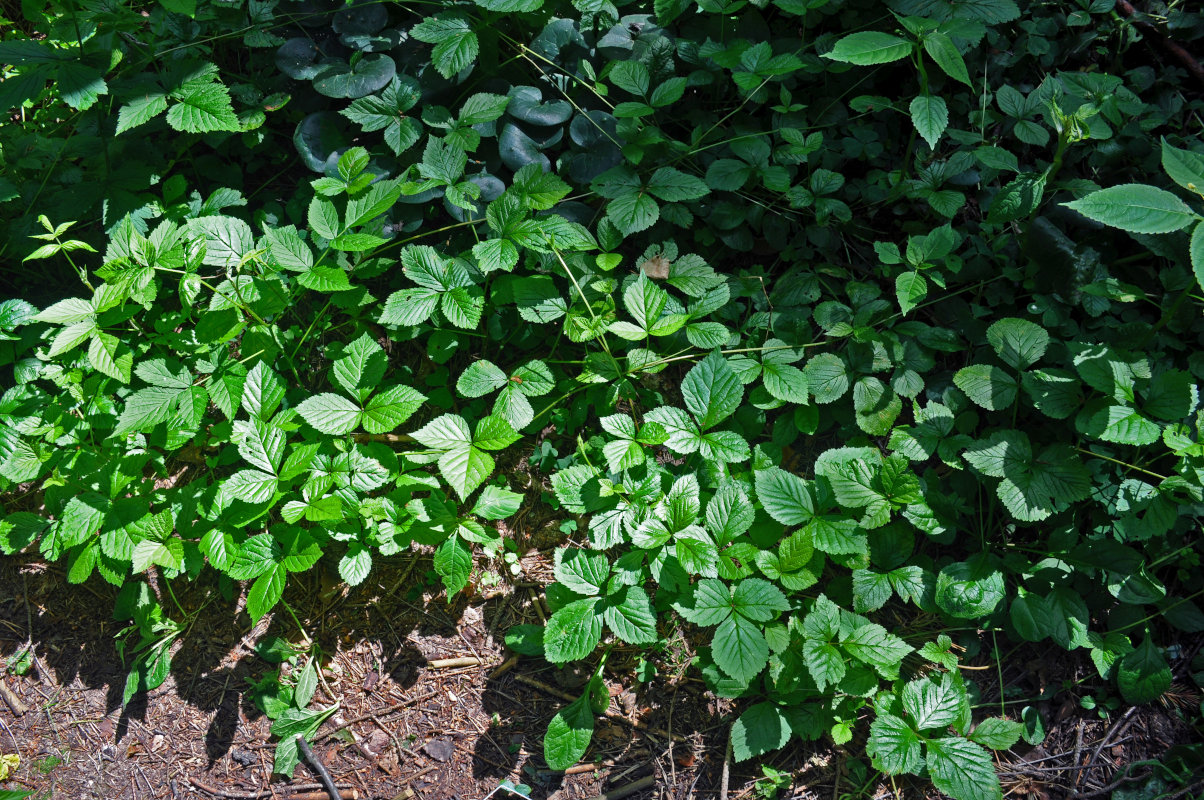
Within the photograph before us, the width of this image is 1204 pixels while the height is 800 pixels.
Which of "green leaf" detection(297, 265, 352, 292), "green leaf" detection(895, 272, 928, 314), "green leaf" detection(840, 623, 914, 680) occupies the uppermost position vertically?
"green leaf" detection(297, 265, 352, 292)

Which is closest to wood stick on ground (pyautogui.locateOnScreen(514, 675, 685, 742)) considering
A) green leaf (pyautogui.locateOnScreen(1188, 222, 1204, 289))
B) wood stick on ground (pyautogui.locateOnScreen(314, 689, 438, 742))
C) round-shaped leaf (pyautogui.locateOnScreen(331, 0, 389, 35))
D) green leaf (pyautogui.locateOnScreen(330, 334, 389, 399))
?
wood stick on ground (pyautogui.locateOnScreen(314, 689, 438, 742))

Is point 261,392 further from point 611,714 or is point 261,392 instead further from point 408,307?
point 611,714

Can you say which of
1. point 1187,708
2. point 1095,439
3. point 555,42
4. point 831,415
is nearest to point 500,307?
point 555,42

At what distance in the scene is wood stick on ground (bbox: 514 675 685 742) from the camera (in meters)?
1.96

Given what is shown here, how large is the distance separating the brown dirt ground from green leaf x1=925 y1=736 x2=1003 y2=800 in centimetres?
21

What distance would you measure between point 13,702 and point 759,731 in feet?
6.58

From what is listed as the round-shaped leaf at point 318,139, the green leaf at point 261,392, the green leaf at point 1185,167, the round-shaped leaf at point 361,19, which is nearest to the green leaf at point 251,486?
the green leaf at point 261,392

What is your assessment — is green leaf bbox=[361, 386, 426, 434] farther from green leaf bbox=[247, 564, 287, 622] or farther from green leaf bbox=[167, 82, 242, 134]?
green leaf bbox=[167, 82, 242, 134]

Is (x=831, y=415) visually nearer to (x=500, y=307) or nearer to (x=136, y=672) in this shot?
(x=500, y=307)

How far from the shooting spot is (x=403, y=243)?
225cm

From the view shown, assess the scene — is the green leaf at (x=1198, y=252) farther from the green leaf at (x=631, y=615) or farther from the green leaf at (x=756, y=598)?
the green leaf at (x=631, y=615)

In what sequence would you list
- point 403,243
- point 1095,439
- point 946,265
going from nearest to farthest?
point 1095,439, point 946,265, point 403,243

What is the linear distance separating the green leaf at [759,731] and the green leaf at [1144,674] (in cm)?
86

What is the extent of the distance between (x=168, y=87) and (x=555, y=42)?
3.65ft
